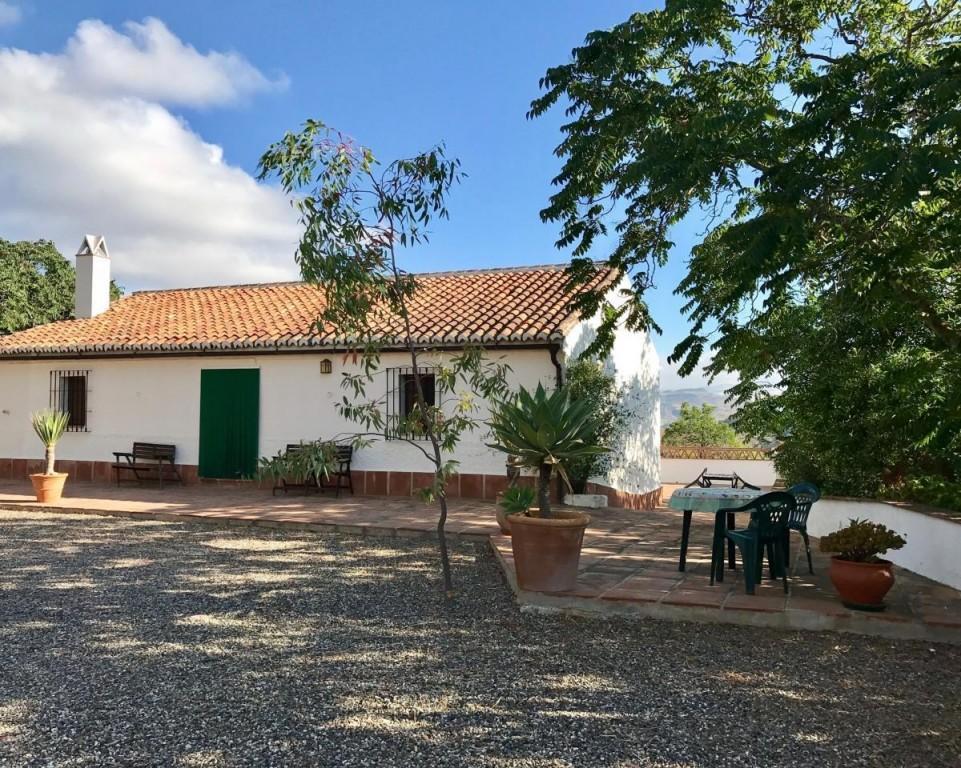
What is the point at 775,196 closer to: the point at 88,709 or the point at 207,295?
the point at 88,709

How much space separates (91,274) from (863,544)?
1699 cm

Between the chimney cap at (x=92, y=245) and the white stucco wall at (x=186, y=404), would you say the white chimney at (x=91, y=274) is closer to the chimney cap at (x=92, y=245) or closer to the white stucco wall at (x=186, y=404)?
the chimney cap at (x=92, y=245)

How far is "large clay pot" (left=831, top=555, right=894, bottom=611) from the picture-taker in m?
4.43

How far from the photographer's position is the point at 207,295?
17.1 meters

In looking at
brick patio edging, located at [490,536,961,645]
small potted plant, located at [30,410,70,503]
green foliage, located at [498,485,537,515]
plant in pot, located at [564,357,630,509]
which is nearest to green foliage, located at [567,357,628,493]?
plant in pot, located at [564,357,630,509]

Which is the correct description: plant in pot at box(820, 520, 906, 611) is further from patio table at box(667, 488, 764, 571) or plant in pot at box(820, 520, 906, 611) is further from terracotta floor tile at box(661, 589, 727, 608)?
terracotta floor tile at box(661, 589, 727, 608)

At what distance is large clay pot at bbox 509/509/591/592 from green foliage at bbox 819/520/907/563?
1738mm

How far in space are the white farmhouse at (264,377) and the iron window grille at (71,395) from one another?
0.03 m

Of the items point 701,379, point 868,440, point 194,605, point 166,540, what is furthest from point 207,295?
point 868,440

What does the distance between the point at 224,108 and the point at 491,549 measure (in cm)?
808

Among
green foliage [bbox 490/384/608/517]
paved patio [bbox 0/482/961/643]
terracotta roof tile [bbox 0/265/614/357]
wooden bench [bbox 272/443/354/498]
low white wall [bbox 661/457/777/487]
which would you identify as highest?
terracotta roof tile [bbox 0/265/614/357]

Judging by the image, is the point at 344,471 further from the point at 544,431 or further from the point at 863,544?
the point at 863,544

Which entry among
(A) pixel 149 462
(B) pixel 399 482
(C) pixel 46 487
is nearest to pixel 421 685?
(B) pixel 399 482

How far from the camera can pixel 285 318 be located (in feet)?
45.0
